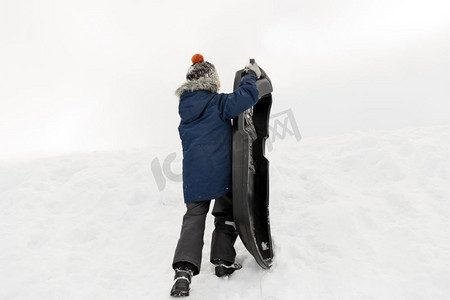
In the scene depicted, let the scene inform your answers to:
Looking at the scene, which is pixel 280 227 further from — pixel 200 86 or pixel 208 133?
pixel 200 86

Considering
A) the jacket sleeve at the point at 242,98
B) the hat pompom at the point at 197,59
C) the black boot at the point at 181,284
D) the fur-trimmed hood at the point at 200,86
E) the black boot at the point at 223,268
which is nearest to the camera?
the black boot at the point at 181,284

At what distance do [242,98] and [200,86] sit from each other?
422 mm

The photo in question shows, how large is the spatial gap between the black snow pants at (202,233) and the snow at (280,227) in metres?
0.23

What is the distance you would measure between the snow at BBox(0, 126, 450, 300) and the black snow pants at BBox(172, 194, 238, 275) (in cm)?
23

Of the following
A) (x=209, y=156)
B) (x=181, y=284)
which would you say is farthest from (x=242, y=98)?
(x=181, y=284)

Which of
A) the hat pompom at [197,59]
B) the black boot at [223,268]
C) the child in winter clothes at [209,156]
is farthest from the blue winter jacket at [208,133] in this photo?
the black boot at [223,268]

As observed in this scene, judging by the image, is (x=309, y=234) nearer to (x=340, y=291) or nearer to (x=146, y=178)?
(x=340, y=291)

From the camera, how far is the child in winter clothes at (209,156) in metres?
3.00

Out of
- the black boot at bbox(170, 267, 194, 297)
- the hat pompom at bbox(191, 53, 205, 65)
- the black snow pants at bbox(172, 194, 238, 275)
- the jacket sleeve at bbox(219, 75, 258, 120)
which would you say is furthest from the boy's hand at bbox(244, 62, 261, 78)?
the black boot at bbox(170, 267, 194, 297)

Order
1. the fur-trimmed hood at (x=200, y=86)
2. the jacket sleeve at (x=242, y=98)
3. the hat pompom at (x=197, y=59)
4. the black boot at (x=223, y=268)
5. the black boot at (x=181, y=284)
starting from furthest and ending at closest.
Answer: the hat pompom at (x=197, y=59) < the fur-trimmed hood at (x=200, y=86) < the black boot at (x=223, y=268) < the jacket sleeve at (x=242, y=98) < the black boot at (x=181, y=284)

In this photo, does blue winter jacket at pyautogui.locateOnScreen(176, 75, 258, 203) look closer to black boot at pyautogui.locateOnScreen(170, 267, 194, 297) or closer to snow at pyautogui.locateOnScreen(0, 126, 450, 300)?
black boot at pyautogui.locateOnScreen(170, 267, 194, 297)

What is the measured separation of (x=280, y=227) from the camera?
3734mm

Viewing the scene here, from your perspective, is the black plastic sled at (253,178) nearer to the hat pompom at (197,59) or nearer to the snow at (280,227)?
the snow at (280,227)

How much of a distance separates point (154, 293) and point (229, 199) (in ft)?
3.18
